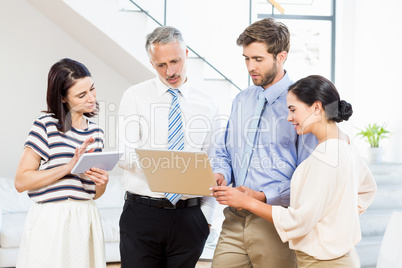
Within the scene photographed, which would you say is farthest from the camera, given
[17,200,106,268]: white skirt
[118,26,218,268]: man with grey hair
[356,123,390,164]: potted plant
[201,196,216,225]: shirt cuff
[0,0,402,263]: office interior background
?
[356,123,390,164]: potted plant

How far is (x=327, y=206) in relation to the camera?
1675mm

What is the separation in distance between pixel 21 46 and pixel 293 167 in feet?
13.0

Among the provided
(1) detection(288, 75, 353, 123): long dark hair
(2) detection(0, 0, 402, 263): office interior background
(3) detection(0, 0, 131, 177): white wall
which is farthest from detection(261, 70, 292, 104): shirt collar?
(3) detection(0, 0, 131, 177): white wall

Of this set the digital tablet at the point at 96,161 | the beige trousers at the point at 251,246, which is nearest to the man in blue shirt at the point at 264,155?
the beige trousers at the point at 251,246

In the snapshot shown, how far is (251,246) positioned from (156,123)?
703 millimetres

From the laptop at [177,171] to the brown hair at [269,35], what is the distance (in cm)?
61

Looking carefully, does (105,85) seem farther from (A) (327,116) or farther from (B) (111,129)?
(A) (327,116)

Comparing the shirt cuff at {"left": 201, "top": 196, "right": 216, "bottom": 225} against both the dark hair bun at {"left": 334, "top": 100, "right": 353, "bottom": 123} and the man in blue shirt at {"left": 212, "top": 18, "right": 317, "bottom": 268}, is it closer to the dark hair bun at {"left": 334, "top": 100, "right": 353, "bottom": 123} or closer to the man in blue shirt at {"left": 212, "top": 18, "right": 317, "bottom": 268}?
the man in blue shirt at {"left": 212, "top": 18, "right": 317, "bottom": 268}

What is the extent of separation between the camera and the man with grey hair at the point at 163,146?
2086 mm

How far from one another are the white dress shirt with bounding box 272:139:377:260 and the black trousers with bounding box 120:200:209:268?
20.6 inches

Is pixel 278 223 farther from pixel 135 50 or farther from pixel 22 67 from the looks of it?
pixel 22 67

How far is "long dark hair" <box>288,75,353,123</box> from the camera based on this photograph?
1.78 meters

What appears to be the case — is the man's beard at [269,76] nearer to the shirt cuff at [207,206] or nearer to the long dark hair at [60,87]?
the shirt cuff at [207,206]

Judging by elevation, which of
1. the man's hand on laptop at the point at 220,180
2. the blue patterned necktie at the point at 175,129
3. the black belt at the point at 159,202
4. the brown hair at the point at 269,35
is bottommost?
the black belt at the point at 159,202
